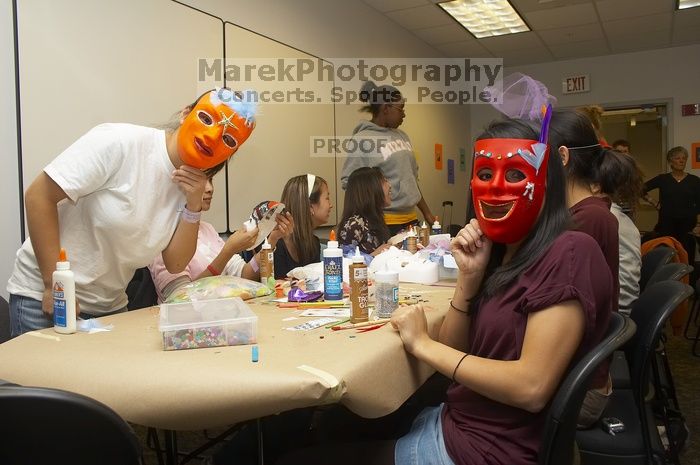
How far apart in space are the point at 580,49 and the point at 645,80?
2.97 feet

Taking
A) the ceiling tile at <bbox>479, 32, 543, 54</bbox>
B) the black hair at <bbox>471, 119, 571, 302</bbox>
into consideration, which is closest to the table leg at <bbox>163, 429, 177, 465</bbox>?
the black hair at <bbox>471, 119, 571, 302</bbox>

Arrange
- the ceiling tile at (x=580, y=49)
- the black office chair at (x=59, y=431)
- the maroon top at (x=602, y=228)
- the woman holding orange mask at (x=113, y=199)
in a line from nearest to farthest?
1. the black office chair at (x=59, y=431)
2. the woman holding orange mask at (x=113, y=199)
3. the maroon top at (x=602, y=228)
4. the ceiling tile at (x=580, y=49)

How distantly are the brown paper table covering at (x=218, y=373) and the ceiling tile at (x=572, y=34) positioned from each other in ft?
17.8

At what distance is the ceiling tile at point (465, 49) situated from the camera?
6.30 m

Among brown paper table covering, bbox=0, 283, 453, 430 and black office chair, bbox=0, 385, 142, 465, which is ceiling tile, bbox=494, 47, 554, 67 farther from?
black office chair, bbox=0, 385, 142, 465

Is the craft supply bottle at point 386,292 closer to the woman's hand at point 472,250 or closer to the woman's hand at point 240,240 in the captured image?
the woman's hand at point 472,250

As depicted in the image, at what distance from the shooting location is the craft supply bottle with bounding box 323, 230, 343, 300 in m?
1.81

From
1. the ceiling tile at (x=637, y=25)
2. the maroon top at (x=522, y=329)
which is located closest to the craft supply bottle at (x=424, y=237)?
the maroon top at (x=522, y=329)

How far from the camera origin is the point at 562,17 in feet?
17.4

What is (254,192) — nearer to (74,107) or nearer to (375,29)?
(74,107)

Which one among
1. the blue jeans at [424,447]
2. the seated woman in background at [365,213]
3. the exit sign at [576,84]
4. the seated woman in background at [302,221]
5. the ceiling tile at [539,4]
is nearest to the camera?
the blue jeans at [424,447]

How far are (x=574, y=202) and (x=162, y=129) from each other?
4.76 feet

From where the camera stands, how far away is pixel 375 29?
5145mm

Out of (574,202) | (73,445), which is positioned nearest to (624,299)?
(574,202)
